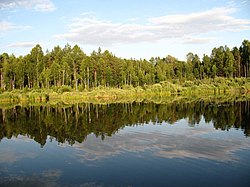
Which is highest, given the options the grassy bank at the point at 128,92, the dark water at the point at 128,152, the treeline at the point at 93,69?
the treeline at the point at 93,69

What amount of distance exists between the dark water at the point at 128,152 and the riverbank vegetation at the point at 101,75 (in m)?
40.1

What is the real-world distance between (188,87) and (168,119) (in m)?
47.8

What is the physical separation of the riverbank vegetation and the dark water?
131 ft

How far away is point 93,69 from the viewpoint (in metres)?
85.9

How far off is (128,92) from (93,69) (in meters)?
19.3

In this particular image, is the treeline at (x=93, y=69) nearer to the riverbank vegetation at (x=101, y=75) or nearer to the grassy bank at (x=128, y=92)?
the riverbank vegetation at (x=101, y=75)

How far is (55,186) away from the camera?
39.0 ft

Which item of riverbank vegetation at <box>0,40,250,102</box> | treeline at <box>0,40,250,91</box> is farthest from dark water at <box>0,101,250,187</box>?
treeline at <box>0,40,250,91</box>

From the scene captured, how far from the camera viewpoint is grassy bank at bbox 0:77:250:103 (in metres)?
Answer: 64.9

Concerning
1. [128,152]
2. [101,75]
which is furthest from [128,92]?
[128,152]

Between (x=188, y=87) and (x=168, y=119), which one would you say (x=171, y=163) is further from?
(x=188, y=87)

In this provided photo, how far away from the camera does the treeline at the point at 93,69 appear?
8144 cm

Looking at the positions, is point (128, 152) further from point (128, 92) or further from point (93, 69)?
point (93, 69)

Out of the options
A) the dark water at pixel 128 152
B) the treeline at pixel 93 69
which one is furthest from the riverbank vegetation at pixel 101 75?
the dark water at pixel 128 152
